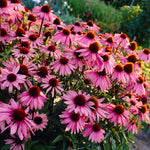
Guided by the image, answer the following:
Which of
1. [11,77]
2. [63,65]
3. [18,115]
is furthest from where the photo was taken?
[63,65]

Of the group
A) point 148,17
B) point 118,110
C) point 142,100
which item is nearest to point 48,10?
point 118,110

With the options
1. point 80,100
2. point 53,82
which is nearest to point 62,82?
point 53,82

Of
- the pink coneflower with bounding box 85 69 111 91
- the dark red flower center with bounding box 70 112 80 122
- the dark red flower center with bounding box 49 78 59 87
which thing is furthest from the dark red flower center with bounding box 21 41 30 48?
the dark red flower center with bounding box 70 112 80 122

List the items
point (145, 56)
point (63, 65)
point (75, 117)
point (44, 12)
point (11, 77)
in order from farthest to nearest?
point (145, 56), point (44, 12), point (63, 65), point (75, 117), point (11, 77)

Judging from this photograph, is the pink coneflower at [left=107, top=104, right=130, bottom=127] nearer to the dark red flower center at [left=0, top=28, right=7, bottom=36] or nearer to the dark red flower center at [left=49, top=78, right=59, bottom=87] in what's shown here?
the dark red flower center at [left=49, top=78, right=59, bottom=87]

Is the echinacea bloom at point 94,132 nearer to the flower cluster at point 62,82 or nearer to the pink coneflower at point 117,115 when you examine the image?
the flower cluster at point 62,82

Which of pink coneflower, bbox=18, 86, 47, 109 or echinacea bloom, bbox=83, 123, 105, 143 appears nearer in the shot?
pink coneflower, bbox=18, 86, 47, 109

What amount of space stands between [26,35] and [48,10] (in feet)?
1.14

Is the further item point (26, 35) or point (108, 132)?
point (108, 132)

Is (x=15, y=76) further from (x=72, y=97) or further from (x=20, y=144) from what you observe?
(x=20, y=144)

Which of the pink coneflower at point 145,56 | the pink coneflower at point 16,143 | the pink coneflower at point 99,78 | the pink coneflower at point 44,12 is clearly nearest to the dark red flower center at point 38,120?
the pink coneflower at point 16,143

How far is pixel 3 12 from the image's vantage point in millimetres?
1313

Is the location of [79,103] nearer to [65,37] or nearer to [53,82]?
[53,82]

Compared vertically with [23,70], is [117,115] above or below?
below
